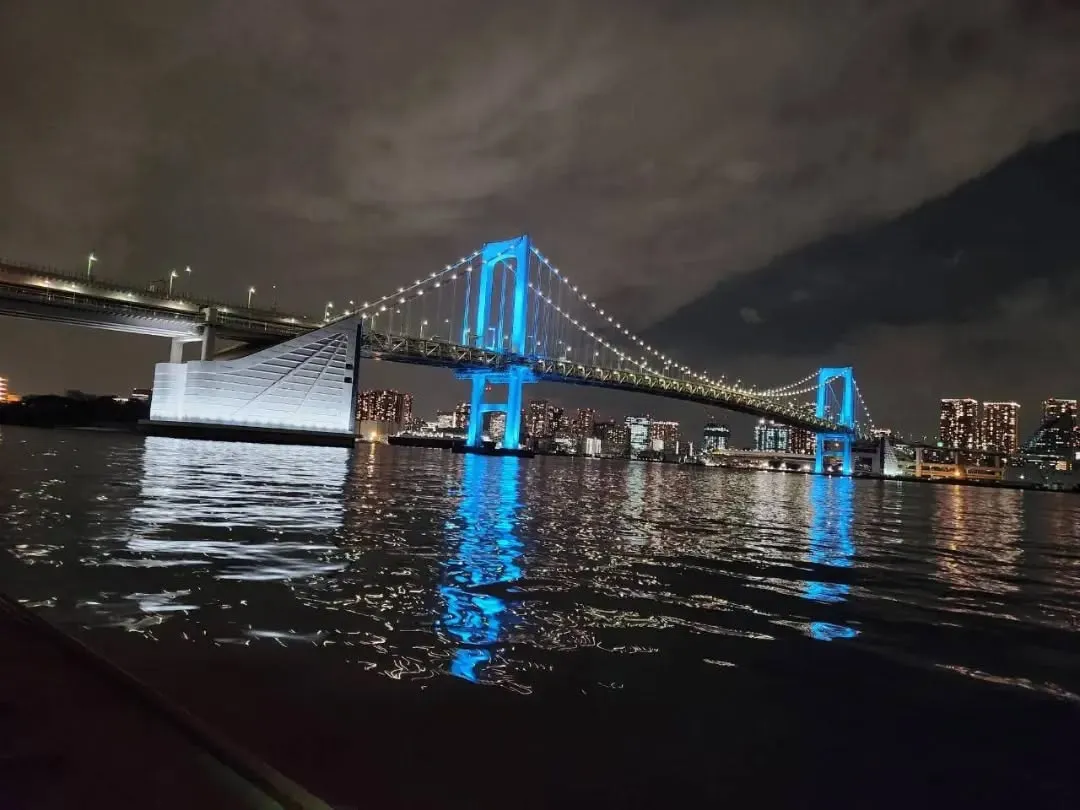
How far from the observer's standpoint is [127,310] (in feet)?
207

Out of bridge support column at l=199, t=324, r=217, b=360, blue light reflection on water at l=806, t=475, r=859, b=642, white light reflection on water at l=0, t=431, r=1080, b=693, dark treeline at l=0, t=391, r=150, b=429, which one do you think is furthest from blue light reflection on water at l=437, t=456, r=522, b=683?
dark treeline at l=0, t=391, r=150, b=429

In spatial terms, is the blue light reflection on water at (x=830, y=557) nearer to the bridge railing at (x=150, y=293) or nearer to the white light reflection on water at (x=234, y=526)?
the white light reflection on water at (x=234, y=526)

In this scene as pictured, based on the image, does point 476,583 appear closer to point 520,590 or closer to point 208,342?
point 520,590

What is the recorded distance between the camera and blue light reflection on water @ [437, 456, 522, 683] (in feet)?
15.7

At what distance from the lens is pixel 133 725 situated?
2.59 meters

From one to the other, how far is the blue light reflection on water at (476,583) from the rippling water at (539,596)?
3 centimetres

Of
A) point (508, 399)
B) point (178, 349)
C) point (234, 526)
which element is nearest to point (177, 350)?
point (178, 349)

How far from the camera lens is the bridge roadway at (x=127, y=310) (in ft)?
191

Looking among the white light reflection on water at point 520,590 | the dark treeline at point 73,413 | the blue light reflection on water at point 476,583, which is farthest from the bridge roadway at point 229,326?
the blue light reflection on water at point 476,583

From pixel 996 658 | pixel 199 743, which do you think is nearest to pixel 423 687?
pixel 199 743

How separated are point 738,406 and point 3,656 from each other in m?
88.2

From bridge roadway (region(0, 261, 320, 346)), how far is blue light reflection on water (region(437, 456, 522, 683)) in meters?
60.7

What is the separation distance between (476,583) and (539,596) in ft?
2.64

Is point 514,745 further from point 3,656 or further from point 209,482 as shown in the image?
point 209,482
